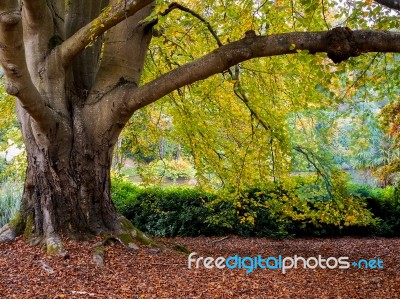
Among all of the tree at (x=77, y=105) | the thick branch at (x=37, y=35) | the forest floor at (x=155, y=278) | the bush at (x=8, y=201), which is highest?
the thick branch at (x=37, y=35)

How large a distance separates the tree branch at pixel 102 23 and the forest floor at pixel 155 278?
2.24 m

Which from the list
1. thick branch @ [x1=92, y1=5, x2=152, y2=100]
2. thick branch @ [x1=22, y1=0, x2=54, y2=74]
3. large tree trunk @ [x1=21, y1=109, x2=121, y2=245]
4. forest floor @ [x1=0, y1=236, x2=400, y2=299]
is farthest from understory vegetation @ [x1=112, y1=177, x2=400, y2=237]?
thick branch @ [x1=22, y1=0, x2=54, y2=74]

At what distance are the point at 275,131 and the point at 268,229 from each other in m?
4.34

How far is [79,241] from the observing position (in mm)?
5219

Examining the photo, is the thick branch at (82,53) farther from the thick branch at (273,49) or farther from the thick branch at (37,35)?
the thick branch at (273,49)

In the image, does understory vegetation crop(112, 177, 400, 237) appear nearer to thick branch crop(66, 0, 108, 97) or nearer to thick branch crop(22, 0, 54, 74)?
thick branch crop(66, 0, 108, 97)

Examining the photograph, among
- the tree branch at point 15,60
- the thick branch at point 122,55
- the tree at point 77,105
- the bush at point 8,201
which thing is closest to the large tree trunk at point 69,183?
the tree at point 77,105

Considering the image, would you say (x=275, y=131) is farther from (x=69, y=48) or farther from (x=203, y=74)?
(x=69, y=48)

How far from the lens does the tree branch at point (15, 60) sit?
3254 mm

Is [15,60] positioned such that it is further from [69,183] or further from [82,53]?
[82,53]

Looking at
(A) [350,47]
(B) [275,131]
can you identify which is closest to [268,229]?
(B) [275,131]

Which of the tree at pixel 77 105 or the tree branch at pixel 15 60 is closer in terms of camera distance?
the tree branch at pixel 15 60

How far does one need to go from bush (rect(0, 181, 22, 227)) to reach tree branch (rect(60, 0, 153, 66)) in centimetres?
439

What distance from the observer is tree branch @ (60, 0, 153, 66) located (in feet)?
13.5
